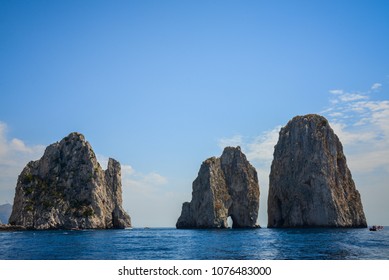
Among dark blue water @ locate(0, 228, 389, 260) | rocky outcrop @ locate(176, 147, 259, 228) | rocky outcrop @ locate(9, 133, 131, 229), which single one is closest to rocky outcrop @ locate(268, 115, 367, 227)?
rocky outcrop @ locate(176, 147, 259, 228)

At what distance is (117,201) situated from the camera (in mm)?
156625

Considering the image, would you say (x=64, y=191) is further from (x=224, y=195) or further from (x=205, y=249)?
(x=205, y=249)

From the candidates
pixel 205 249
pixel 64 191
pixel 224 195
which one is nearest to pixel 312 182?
pixel 224 195

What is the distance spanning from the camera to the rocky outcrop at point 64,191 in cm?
12181

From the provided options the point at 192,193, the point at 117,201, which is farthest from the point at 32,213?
the point at 192,193

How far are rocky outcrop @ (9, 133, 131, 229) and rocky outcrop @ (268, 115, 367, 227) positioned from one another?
198 feet

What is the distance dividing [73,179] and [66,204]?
32.6 ft

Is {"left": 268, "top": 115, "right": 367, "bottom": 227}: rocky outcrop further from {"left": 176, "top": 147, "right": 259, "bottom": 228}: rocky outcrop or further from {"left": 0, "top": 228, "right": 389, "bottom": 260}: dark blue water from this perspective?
{"left": 0, "top": 228, "right": 389, "bottom": 260}: dark blue water

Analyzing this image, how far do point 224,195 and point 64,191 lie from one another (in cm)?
5464

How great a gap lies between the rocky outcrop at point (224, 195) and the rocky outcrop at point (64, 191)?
3113 cm

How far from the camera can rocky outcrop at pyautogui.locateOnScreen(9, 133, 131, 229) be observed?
122 m
